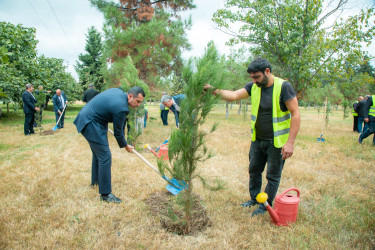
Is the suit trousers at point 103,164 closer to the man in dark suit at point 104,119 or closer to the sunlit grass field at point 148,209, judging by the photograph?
the man in dark suit at point 104,119

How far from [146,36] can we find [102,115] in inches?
335

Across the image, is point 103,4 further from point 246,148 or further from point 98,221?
point 98,221

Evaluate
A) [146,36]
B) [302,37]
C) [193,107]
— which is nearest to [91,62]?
[146,36]

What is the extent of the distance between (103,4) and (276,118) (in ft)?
44.0

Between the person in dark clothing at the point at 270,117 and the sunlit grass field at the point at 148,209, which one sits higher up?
the person in dark clothing at the point at 270,117

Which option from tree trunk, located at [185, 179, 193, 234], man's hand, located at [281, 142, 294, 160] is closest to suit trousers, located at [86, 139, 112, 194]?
tree trunk, located at [185, 179, 193, 234]

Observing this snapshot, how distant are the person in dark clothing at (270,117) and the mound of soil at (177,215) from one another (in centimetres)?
76

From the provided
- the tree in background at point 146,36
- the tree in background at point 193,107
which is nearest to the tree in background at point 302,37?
the tree in background at point 146,36

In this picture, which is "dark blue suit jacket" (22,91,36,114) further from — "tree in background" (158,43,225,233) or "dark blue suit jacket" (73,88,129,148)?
"tree in background" (158,43,225,233)

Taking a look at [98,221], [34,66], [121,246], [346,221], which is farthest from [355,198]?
[34,66]

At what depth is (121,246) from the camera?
8.23 ft

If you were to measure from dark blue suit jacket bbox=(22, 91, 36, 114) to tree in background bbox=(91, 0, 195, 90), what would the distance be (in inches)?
166

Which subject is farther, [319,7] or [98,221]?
[319,7]

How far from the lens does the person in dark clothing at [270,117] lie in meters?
2.78
